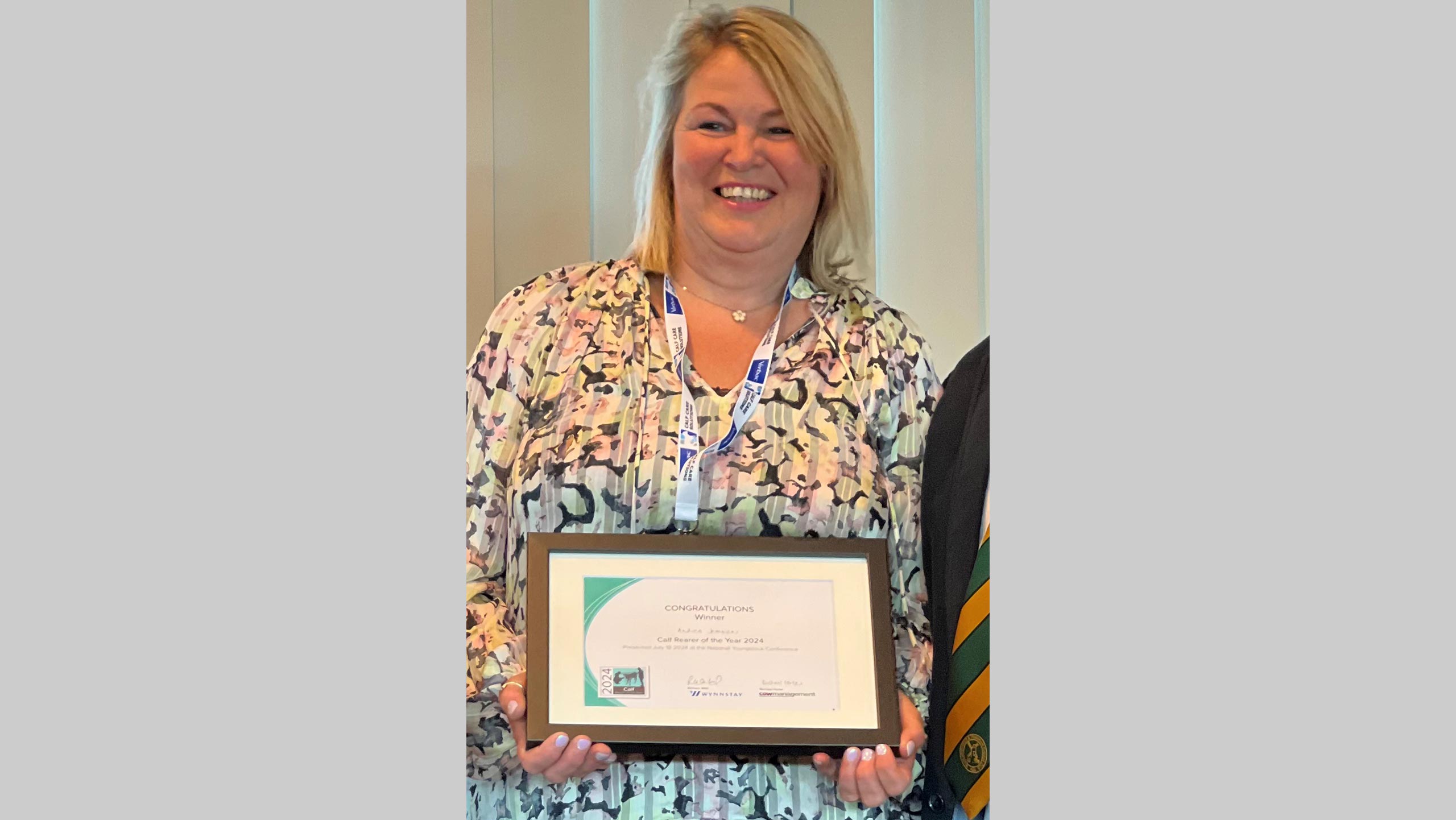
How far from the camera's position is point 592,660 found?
100 inches

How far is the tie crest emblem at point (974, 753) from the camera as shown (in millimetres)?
2709

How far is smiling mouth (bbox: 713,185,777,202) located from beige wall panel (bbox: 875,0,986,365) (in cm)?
23

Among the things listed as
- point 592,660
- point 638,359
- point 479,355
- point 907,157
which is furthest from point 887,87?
point 592,660

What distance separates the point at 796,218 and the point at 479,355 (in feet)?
2.06

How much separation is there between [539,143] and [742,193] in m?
0.38

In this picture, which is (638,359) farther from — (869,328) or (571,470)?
(869,328)

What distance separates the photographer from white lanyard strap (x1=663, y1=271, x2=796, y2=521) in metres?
2.61

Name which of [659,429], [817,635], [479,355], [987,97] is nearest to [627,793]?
[817,635]

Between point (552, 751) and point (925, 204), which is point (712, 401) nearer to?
point (925, 204)

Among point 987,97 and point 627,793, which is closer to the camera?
point 627,793

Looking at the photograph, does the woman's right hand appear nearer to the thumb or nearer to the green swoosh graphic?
the thumb

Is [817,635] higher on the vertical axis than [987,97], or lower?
lower

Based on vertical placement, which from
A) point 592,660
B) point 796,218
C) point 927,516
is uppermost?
point 796,218

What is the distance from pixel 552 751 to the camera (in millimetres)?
2527
